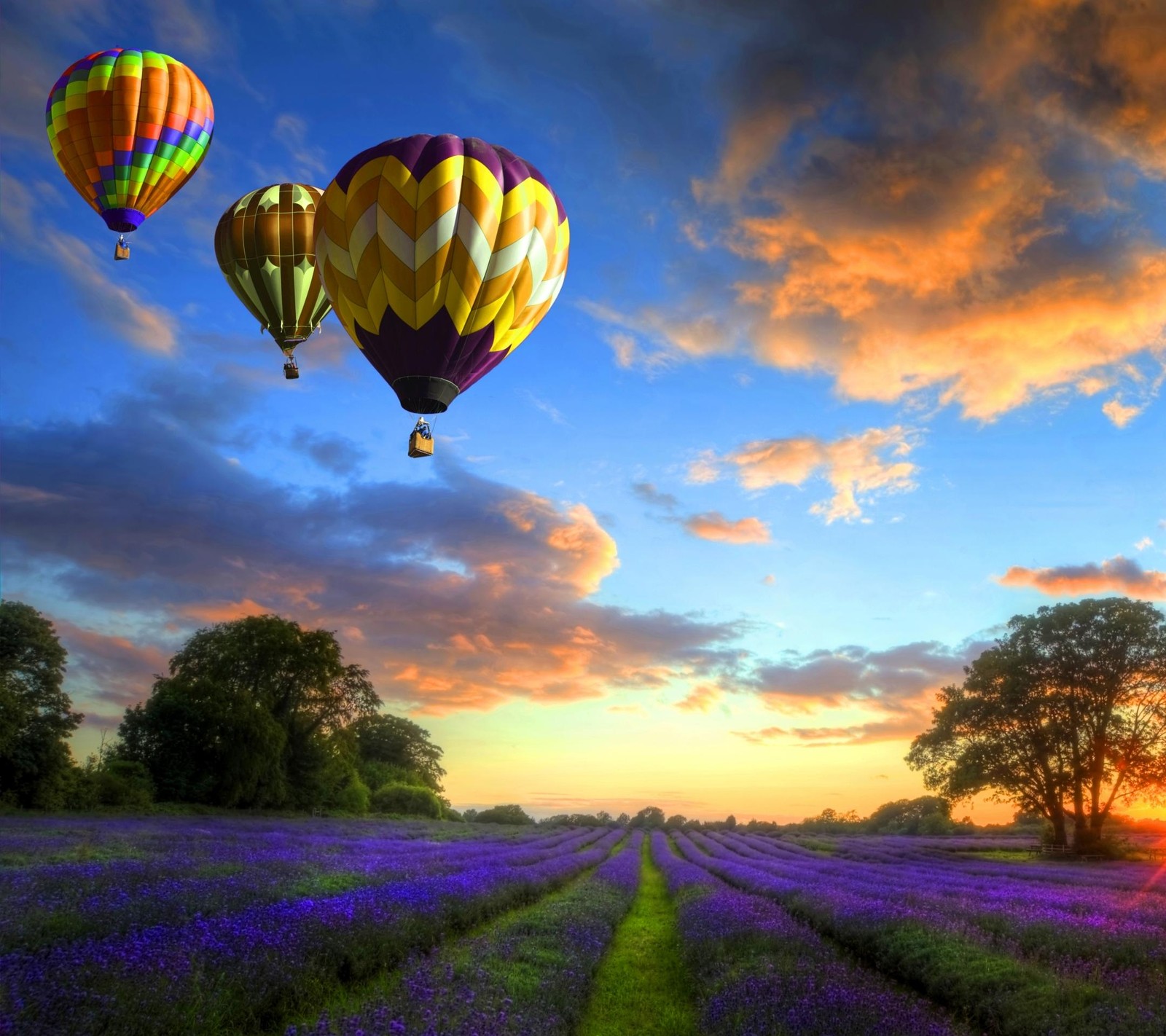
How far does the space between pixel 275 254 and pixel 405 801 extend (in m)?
42.0

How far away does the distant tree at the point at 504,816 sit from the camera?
211 ft

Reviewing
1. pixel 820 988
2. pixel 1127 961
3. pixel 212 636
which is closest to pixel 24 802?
pixel 212 636

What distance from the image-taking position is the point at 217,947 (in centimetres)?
625

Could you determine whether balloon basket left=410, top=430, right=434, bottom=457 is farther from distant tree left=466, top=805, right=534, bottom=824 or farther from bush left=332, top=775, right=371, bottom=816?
distant tree left=466, top=805, right=534, bottom=824

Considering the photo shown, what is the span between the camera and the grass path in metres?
6.84

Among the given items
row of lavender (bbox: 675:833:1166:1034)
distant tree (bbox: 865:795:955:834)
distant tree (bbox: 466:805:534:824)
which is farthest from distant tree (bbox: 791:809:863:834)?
row of lavender (bbox: 675:833:1166:1034)

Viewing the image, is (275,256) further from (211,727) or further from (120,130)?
(211,727)

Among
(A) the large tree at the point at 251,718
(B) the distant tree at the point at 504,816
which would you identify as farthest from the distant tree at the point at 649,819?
(A) the large tree at the point at 251,718

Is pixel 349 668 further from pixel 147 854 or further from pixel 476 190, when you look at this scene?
pixel 476 190

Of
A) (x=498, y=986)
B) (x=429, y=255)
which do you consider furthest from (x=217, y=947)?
(x=429, y=255)

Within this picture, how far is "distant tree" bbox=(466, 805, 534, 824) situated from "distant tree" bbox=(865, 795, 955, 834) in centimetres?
2870

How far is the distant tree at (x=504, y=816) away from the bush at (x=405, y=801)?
14.2m

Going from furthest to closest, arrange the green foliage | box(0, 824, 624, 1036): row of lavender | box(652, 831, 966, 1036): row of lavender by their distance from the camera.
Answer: the green foliage < box(652, 831, 966, 1036): row of lavender < box(0, 824, 624, 1036): row of lavender

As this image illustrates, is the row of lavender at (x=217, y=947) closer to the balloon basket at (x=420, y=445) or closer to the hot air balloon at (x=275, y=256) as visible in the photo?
the balloon basket at (x=420, y=445)
